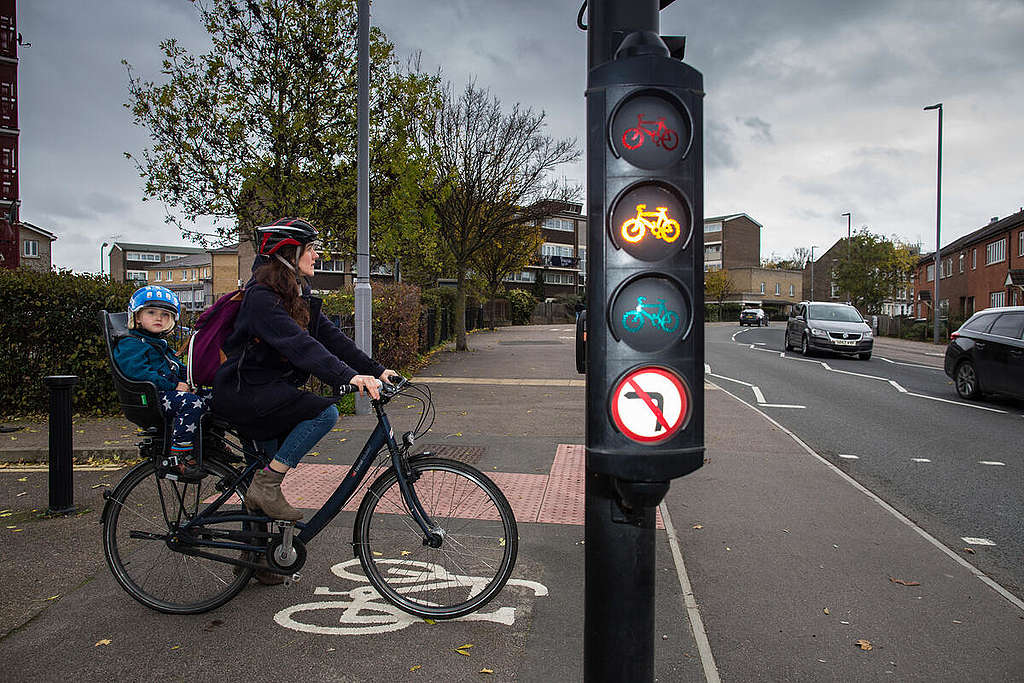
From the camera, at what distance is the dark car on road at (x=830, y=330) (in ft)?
69.2

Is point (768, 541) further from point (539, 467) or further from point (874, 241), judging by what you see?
point (874, 241)

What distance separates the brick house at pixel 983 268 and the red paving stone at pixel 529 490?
28142mm

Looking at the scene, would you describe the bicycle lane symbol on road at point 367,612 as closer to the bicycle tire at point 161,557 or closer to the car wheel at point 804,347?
the bicycle tire at point 161,557

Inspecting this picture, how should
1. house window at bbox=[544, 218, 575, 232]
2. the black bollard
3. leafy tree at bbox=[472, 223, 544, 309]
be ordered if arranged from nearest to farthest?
the black bollard < leafy tree at bbox=[472, 223, 544, 309] < house window at bbox=[544, 218, 575, 232]

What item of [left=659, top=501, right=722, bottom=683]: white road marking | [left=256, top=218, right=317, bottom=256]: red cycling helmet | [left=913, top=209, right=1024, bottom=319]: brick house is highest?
[left=913, top=209, right=1024, bottom=319]: brick house

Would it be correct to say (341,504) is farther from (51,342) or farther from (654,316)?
(51,342)

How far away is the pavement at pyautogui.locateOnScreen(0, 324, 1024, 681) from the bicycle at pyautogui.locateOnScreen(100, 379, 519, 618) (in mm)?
145

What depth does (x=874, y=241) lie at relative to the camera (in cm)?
4853

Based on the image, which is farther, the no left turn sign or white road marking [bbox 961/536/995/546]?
white road marking [bbox 961/536/995/546]

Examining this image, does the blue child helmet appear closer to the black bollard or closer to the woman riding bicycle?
the woman riding bicycle

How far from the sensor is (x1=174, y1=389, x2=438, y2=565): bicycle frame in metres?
3.54

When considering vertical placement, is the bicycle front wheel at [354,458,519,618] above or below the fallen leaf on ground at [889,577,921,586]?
above

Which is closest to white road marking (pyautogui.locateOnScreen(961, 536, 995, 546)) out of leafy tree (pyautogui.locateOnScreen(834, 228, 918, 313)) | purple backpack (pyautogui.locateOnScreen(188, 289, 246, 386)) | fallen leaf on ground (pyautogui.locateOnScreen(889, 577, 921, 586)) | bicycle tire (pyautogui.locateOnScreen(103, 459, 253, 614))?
fallen leaf on ground (pyautogui.locateOnScreen(889, 577, 921, 586))

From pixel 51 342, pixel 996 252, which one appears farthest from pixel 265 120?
pixel 996 252
